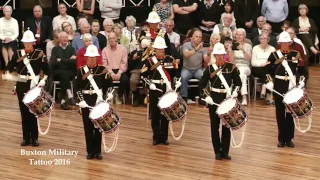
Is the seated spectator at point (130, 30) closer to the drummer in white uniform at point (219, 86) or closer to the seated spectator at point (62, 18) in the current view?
the seated spectator at point (62, 18)

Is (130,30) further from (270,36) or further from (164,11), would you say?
(270,36)

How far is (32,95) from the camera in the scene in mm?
12773

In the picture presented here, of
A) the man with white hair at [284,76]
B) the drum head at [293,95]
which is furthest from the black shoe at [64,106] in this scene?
the drum head at [293,95]

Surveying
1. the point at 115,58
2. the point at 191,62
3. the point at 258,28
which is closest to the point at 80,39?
the point at 115,58

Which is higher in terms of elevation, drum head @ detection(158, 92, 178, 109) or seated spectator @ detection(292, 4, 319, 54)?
seated spectator @ detection(292, 4, 319, 54)

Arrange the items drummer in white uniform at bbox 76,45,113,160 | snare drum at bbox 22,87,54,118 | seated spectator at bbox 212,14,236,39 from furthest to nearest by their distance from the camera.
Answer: seated spectator at bbox 212,14,236,39
snare drum at bbox 22,87,54,118
drummer in white uniform at bbox 76,45,113,160

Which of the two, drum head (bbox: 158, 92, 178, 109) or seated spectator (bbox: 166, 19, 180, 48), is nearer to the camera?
drum head (bbox: 158, 92, 178, 109)

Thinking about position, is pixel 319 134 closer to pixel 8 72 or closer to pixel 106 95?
pixel 106 95

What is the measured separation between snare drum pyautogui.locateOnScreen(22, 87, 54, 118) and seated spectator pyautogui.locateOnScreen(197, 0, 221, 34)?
645 cm

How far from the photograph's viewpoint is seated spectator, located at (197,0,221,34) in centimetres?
1856

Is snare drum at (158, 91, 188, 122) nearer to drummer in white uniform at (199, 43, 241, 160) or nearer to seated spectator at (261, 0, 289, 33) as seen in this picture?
drummer in white uniform at (199, 43, 241, 160)

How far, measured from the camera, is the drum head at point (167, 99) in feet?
42.2

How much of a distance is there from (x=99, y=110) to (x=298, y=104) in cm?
285

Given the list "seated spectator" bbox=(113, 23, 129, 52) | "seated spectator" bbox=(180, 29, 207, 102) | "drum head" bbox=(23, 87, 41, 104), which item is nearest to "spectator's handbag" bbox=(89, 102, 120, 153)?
"drum head" bbox=(23, 87, 41, 104)
